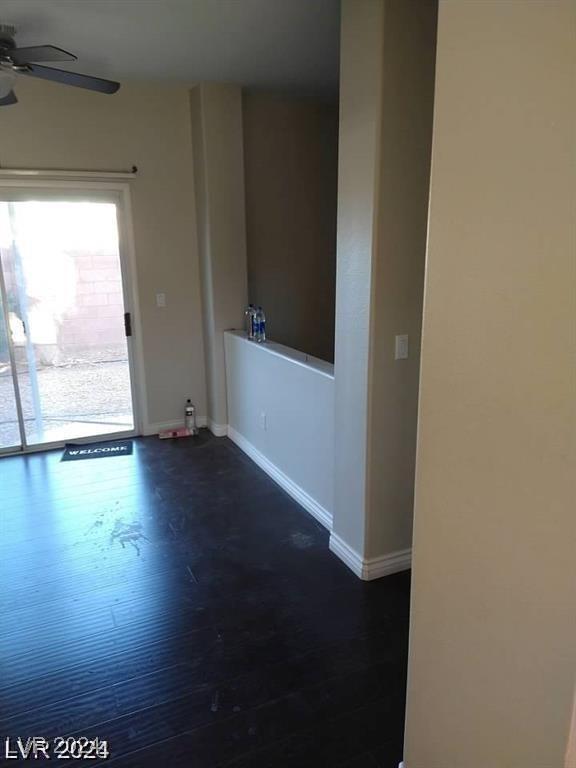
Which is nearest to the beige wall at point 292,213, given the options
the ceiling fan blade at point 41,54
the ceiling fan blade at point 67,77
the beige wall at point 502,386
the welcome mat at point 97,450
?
the welcome mat at point 97,450

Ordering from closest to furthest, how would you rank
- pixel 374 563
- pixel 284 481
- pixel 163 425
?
pixel 374 563, pixel 284 481, pixel 163 425

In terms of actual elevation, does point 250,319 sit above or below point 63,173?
below

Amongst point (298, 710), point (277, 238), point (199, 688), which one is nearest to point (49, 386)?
point (277, 238)

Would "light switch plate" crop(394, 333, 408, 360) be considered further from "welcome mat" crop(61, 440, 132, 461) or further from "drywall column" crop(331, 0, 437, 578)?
"welcome mat" crop(61, 440, 132, 461)

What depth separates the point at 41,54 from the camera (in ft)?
8.09

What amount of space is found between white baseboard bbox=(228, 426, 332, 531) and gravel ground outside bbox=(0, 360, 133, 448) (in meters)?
1.02

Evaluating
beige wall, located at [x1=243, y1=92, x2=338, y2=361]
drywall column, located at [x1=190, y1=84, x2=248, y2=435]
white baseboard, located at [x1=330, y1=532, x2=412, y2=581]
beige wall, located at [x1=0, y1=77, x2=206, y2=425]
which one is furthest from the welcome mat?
white baseboard, located at [x1=330, y1=532, x2=412, y2=581]

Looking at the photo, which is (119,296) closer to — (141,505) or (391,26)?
(141,505)

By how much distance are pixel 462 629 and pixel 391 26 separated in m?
2.14

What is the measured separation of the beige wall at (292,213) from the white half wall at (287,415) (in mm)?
729

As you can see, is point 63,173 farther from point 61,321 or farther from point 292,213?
point 292,213

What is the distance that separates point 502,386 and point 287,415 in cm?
244

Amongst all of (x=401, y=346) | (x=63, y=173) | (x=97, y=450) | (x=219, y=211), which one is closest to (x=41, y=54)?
(x=63, y=173)

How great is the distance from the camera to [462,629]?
3.99 feet
